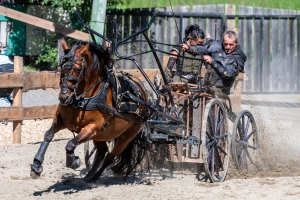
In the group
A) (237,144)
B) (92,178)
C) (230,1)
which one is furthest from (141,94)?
(230,1)

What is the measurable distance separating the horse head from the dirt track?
110 centimetres

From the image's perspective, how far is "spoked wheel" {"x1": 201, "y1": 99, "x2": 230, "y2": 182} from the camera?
792 centimetres

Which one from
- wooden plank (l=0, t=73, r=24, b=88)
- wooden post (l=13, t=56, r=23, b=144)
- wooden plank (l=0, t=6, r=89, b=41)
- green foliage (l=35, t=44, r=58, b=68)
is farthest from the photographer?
green foliage (l=35, t=44, r=58, b=68)

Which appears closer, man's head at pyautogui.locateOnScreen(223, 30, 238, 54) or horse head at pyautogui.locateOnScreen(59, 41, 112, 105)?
horse head at pyautogui.locateOnScreen(59, 41, 112, 105)

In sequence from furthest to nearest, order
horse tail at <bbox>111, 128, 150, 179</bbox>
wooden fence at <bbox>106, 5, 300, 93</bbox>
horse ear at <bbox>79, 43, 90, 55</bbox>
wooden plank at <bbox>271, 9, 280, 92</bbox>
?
1. wooden plank at <bbox>271, 9, 280, 92</bbox>
2. wooden fence at <bbox>106, 5, 300, 93</bbox>
3. horse tail at <bbox>111, 128, 150, 179</bbox>
4. horse ear at <bbox>79, 43, 90, 55</bbox>

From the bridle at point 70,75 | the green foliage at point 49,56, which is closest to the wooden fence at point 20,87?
the bridle at point 70,75

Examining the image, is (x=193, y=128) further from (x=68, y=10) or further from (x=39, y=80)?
(x=68, y=10)

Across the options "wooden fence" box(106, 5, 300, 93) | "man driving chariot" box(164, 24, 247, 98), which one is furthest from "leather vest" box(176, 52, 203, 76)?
"wooden fence" box(106, 5, 300, 93)

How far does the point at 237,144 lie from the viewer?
8828mm

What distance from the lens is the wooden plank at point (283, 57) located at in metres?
18.1

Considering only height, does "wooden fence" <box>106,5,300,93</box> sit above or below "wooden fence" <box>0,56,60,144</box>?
above

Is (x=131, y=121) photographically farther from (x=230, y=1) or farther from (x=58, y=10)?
(x=230, y=1)

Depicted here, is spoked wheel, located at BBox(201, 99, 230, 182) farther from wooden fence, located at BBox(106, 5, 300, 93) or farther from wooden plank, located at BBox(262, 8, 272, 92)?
wooden plank, located at BBox(262, 8, 272, 92)

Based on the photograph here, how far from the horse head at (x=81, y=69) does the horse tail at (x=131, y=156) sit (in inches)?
53.9
